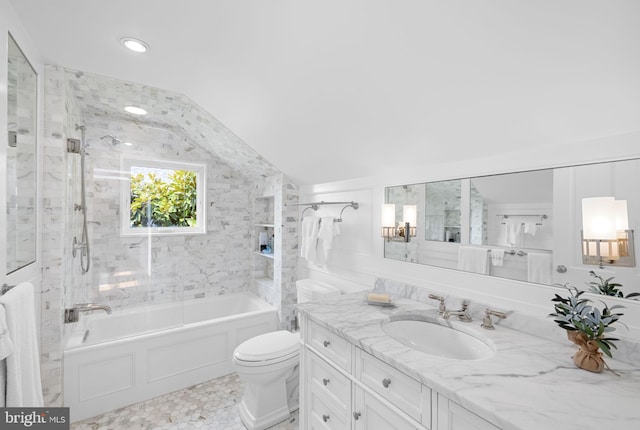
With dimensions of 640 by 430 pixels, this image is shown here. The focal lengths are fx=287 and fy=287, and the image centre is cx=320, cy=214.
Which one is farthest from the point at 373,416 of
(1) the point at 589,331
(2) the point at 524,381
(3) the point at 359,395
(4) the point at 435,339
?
(1) the point at 589,331

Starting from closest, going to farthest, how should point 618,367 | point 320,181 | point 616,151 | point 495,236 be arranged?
point 618,367 → point 616,151 → point 495,236 → point 320,181

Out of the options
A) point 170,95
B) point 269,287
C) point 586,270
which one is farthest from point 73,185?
point 586,270

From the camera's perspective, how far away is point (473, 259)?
5.24 ft

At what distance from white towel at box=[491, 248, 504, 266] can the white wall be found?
8cm

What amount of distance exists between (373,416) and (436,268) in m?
0.92

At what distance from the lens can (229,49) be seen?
5.07 ft

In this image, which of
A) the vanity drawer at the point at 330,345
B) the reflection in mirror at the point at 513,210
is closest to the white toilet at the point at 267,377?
the vanity drawer at the point at 330,345

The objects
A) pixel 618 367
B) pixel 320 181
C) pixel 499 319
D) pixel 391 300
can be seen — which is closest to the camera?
pixel 618 367

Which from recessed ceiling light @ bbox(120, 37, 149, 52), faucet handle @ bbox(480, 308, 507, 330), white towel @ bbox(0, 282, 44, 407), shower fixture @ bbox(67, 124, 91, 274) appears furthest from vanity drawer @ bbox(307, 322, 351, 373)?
shower fixture @ bbox(67, 124, 91, 274)

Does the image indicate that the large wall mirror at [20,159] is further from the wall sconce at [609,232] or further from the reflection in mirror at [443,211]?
the wall sconce at [609,232]

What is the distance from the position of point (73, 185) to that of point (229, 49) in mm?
1798

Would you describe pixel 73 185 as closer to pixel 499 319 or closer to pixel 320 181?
pixel 320 181

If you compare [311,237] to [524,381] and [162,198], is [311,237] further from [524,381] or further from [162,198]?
[524,381]

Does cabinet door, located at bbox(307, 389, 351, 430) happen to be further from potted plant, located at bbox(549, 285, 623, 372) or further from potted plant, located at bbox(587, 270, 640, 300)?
potted plant, located at bbox(587, 270, 640, 300)
